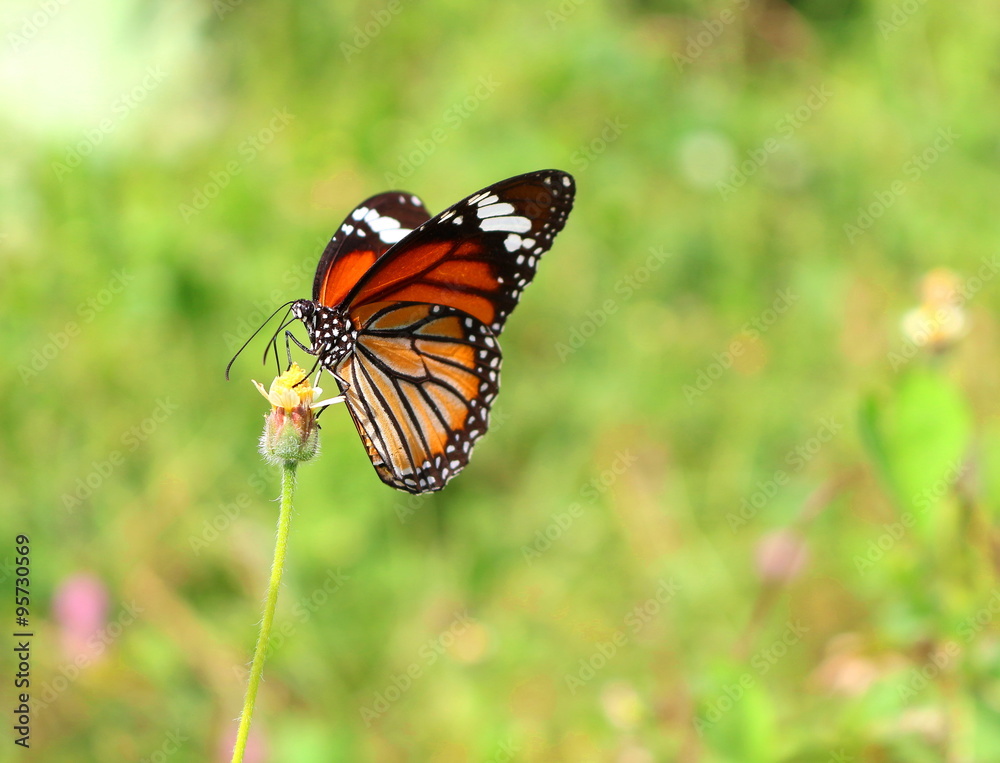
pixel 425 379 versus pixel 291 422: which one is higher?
pixel 425 379

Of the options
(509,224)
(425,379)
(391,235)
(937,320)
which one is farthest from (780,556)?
(391,235)

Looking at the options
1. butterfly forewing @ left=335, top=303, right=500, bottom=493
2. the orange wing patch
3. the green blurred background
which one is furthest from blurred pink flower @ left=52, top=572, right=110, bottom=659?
the orange wing patch

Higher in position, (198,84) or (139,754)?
(198,84)

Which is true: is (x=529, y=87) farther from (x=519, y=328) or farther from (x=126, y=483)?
(x=126, y=483)

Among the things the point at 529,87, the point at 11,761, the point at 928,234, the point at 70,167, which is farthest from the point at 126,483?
the point at 928,234

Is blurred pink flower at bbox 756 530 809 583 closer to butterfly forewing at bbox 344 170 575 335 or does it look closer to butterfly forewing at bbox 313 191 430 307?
butterfly forewing at bbox 344 170 575 335

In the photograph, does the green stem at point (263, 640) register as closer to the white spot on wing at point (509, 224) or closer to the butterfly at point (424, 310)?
the butterfly at point (424, 310)

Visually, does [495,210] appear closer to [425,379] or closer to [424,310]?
[424,310]
